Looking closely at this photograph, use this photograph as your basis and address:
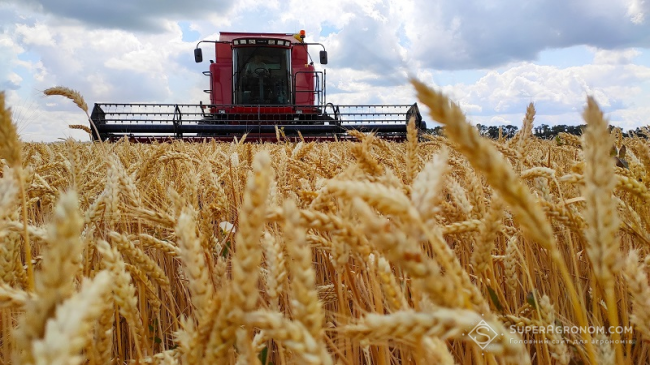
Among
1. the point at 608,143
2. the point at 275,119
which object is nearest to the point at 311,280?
the point at 608,143

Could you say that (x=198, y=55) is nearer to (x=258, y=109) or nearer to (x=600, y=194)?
(x=258, y=109)

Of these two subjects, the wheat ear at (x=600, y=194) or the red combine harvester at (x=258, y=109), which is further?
the red combine harvester at (x=258, y=109)

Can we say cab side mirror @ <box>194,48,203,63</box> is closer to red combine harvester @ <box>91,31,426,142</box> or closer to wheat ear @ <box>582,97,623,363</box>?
red combine harvester @ <box>91,31,426,142</box>

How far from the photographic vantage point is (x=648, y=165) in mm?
1102

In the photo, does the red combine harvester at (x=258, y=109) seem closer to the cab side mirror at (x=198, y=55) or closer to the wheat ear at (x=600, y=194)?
the cab side mirror at (x=198, y=55)

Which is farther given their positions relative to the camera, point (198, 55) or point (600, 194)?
point (198, 55)

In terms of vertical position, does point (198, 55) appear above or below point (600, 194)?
above

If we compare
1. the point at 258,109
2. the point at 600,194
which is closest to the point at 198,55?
the point at 258,109

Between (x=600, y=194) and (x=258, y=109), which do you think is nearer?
(x=600, y=194)

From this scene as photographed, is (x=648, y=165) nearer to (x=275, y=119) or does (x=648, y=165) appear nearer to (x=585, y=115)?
(x=585, y=115)

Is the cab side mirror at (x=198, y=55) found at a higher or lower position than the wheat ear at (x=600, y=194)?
higher

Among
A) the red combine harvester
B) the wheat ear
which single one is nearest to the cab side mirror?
the red combine harvester

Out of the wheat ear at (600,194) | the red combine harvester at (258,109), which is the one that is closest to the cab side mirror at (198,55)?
the red combine harvester at (258,109)

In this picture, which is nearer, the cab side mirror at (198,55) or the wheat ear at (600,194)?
→ the wheat ear at (600,194)
